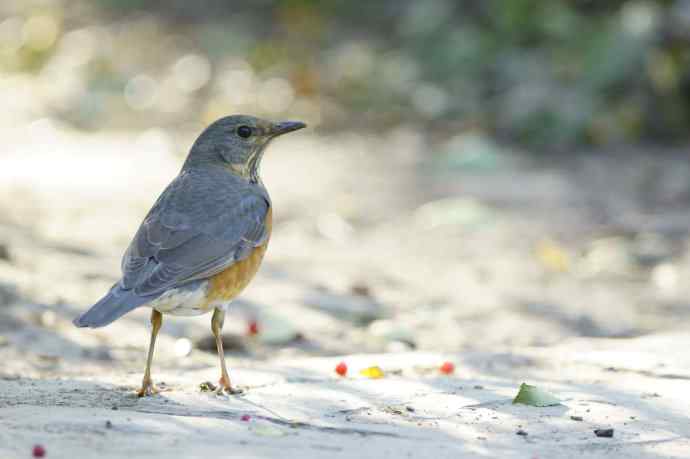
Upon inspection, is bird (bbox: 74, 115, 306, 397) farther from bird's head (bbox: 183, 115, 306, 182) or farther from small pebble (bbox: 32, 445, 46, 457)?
small pebble (bbox: 32, 445, 46, 457)

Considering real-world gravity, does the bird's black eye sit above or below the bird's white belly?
above

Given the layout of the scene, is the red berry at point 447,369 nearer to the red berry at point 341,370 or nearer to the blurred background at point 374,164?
the red berry at point 341,370

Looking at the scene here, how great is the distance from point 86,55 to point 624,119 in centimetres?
723

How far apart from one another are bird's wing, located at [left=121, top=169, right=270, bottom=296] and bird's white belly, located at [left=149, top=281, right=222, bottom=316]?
6cm

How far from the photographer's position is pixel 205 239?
17.8ft

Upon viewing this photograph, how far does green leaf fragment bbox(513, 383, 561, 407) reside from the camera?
5039 millimetres

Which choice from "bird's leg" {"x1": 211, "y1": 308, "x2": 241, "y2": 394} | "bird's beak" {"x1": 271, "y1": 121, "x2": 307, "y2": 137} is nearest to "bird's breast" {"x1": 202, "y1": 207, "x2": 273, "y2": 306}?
"bird's leg" {"x1": 211, "y1": 308, "x2": 241, "y2": 394}

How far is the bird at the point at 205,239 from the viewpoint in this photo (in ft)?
16.6

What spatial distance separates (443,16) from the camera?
14.3 m

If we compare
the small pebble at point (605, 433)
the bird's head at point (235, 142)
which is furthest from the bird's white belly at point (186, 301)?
the small pebble at point (605, 433)

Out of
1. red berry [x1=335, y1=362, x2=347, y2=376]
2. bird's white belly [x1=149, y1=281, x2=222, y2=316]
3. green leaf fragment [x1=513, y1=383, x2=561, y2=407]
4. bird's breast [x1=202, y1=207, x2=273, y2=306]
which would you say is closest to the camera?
green leaf fragment [x1=513, y1=383, x2=561, y2=407]

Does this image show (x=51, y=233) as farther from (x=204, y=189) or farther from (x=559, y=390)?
(x=559, y=390)

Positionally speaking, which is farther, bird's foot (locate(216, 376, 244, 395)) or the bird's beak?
the bird's beak

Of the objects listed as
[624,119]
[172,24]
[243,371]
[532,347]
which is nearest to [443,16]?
[624,119]
